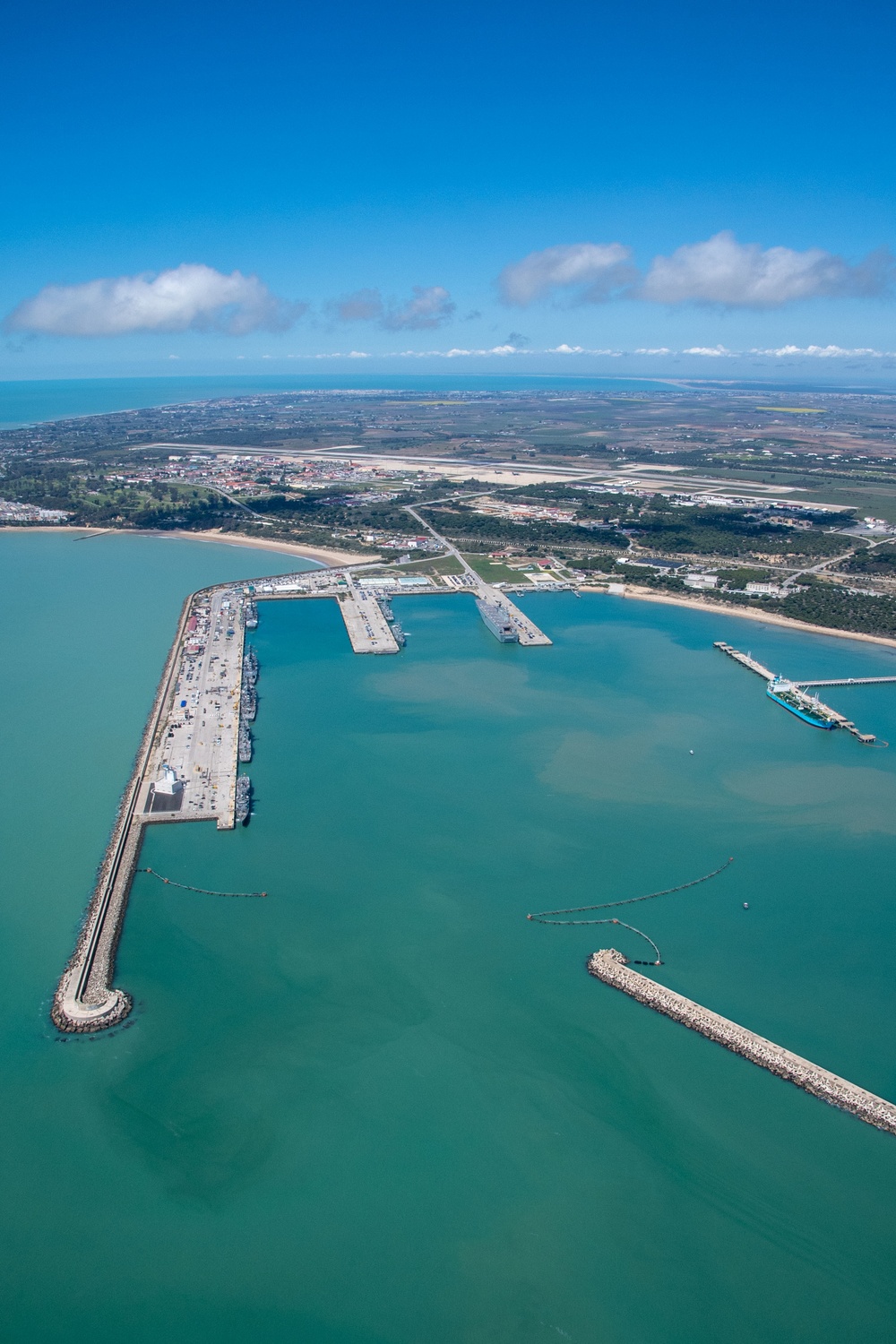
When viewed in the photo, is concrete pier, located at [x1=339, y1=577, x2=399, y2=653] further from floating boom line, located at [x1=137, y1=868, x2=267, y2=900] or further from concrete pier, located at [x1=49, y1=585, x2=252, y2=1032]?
floating boom line, located at [x1=137, y1=868, x2=267, y2=900]

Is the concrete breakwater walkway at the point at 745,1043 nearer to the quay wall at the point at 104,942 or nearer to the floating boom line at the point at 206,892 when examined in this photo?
the floating boom line at the point at 206,892

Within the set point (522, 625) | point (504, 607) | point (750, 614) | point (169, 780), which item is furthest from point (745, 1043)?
point (750, 614)

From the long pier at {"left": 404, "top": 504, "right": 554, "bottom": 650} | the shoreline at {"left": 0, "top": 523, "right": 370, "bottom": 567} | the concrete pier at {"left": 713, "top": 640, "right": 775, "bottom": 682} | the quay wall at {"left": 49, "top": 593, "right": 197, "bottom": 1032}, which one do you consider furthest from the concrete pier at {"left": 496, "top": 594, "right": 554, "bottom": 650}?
the quay wall at {"left": 49, "top": 593, "right": 197, "bottom": 1032}

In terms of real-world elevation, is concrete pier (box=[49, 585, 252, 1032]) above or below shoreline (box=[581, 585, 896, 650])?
below

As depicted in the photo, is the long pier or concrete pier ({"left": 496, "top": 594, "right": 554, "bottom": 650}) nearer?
concrete pier ({"left": 496, "top": 594, "right": 554, "bottom": 650})

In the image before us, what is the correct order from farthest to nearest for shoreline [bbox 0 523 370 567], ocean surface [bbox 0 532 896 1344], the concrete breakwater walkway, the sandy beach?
shoreline [bbox 0 523 370 567] → the sandy beach → the concrete breakwater walkway → ocean surface [bbox 0 532 896 1344]

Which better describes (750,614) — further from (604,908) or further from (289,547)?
(289,547)
